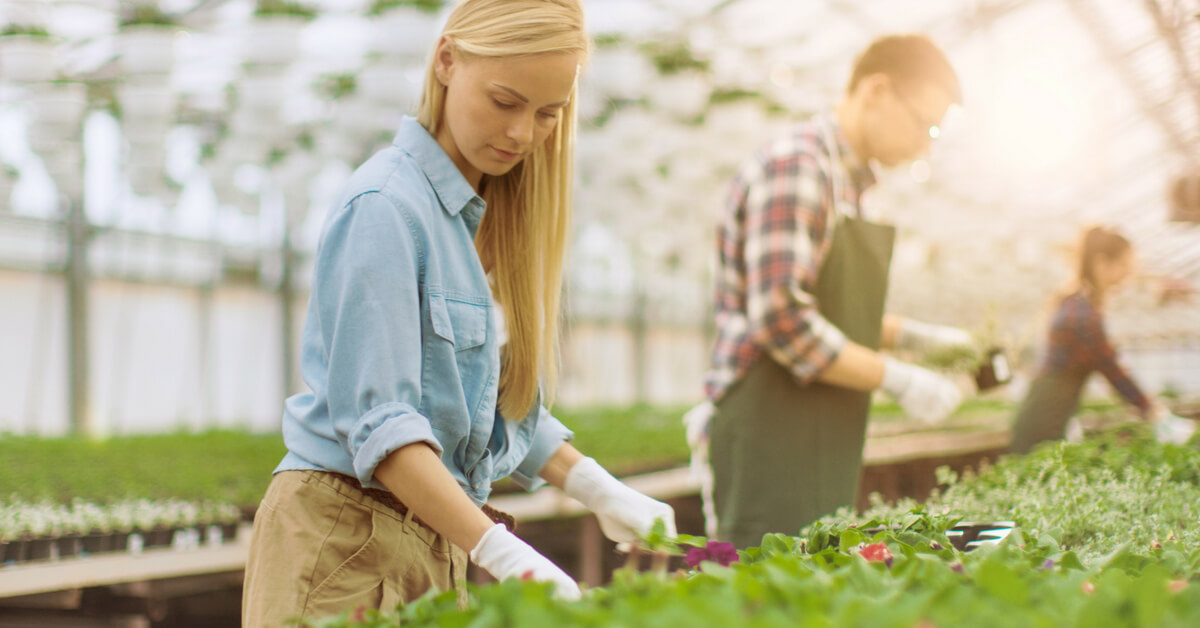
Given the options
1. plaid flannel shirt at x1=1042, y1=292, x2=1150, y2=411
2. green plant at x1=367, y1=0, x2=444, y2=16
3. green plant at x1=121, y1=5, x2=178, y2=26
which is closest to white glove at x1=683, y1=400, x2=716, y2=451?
plaid flannel shirt at x1=1042, y1=292, x2=1150, y2=411

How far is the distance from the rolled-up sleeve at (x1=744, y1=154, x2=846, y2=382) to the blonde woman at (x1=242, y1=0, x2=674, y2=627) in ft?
2.52

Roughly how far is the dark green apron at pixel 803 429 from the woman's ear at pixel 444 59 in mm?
1090

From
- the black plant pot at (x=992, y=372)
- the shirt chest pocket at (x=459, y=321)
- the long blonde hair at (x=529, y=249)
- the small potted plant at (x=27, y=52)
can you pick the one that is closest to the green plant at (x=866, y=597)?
the shirt chest pocket at (x=459, y=321)

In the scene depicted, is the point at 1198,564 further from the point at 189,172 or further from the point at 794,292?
the point at 189,172

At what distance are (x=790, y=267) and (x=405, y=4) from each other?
8.78 ft

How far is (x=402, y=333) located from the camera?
1.07 m

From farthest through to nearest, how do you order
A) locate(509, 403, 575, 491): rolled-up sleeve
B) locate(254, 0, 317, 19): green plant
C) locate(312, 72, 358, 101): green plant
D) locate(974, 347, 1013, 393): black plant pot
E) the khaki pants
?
1. locate(312, 72, 358, 101): green plant
2. locate(254, 0, 317, 19): green plant
3. locate(974, 347, 1013, 393): black plant pot
4. locate(509, 403, 575, 491): rolled-up sleeve
5. the khaki pants

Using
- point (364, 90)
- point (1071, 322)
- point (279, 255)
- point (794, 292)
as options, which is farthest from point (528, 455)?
point (279, 255)

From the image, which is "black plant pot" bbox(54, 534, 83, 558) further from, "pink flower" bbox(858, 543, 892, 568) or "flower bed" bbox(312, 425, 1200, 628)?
"pink flower" bbox(858, 543, 892, 568)

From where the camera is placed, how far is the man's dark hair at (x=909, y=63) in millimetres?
2047

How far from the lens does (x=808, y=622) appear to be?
0.64 metres

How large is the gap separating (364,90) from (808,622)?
4209 mm

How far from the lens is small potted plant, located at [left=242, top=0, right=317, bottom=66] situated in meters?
4.14

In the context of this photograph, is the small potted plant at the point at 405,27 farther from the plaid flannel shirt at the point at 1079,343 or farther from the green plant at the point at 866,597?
the green plant at the point at 866,597
